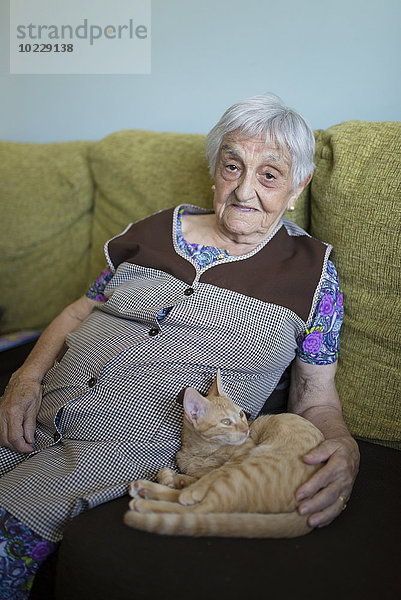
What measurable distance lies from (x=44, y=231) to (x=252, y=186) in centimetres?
99

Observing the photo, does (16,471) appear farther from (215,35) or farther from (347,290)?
(215,35)

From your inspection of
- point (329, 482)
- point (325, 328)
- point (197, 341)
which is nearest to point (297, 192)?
point (325, 328)

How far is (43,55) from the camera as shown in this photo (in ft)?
7.55

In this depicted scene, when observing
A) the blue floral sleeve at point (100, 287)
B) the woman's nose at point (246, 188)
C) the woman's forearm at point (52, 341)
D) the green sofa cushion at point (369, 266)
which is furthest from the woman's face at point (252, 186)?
the woman's forearm at point (52, 341)

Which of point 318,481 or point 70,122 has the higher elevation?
point 70,122

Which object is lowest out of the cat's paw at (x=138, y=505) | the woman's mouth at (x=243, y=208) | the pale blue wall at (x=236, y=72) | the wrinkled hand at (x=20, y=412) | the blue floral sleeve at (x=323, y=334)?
the wrinkled hand at (x=20, y=412)

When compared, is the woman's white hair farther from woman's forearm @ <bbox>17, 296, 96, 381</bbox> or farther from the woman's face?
woman's forearm @ <bbox>17, 296, 96, 381</bbox>

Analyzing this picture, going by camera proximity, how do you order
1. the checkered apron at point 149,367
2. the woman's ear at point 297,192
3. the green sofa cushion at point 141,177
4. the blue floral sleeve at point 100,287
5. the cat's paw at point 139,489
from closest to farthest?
the cat's paw at point 139,489
the checkered apron at point 149,367
the woman's ear at point 297,192
the blue floral sleeve at point 100,287
the green sofa cushion at point 141,177

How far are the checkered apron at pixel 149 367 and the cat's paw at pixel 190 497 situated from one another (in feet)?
0.66

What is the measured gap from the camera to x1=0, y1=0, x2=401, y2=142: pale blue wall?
1.78 m

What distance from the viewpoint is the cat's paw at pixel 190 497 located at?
1039 millimetres

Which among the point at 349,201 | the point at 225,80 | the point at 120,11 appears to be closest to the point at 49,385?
the point at 349,201

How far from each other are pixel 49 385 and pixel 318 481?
0.77 meters

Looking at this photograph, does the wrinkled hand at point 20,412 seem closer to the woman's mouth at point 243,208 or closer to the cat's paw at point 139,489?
the cat's paw at point 139,489
